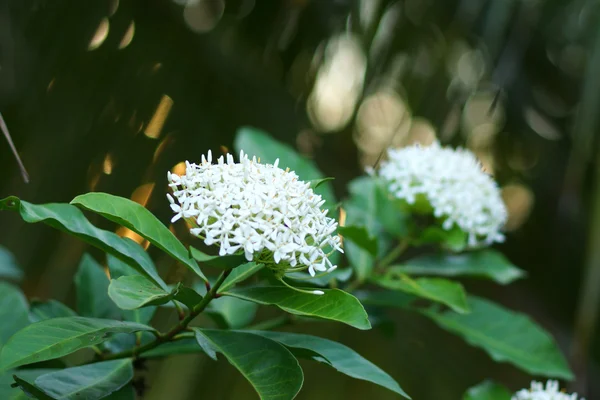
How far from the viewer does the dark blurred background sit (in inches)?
42.4

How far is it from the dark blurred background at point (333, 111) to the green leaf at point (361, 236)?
182mm

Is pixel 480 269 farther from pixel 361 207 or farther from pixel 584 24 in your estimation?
pixel 584 24

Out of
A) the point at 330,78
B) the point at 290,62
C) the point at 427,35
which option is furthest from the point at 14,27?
the point at 427,35

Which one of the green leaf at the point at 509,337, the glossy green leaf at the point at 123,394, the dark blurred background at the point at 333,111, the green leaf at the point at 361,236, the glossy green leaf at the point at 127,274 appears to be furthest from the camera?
the dark blurred background at the point at 333,111

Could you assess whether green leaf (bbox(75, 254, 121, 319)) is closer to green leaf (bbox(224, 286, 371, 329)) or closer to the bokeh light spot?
green leaf (bbox(224, 286, 371, 329))

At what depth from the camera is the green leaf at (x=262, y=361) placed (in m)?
0.49

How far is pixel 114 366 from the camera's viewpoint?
0.60 meters

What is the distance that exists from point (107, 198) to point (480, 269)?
0.61 meters

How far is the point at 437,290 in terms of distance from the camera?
0.80 m

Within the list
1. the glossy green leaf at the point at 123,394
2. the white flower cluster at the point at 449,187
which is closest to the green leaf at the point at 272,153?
the white flower cluster at the point at 449,187

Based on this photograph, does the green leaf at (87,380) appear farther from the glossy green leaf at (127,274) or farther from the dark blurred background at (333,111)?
the dark blurred background at (333,111)

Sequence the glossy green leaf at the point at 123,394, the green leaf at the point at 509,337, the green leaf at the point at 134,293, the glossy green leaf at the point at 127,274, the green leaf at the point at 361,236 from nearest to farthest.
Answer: the green leaf at the point at 134,293
the glossy green leaf at the point at 123,394
the glossy green leaf at the point at 127,274
the green leaf at the point at 361,236
the green leaf at the point at 509,337

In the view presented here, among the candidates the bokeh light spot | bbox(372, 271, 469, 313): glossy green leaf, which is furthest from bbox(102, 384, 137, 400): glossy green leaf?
the bokeh light spot

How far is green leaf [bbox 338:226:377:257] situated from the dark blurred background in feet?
0.60
